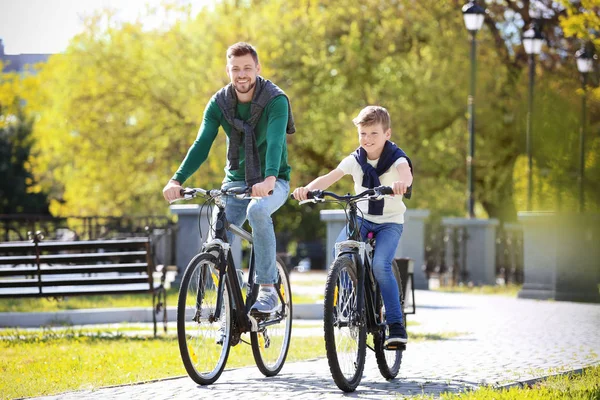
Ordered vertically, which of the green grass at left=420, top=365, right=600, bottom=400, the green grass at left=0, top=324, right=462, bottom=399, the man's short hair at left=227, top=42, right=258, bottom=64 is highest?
the man's short hair at left=227, top=42, right=258, bottom=64

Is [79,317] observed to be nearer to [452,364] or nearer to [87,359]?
[87,359]

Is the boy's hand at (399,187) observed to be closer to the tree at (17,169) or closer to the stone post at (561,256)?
the stone post at (561,256)

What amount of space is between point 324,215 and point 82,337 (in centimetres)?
784

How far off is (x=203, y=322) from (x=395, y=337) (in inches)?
46.9

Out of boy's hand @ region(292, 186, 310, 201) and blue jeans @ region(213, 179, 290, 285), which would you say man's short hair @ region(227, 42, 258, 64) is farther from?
boy's hand @ region(292, 186, 310, 201)

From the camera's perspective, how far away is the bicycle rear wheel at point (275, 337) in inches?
292

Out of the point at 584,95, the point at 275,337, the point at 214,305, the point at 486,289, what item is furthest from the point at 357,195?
the point at 584,95

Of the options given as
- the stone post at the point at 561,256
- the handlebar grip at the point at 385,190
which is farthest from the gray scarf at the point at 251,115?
the stone post at the point at 561,256

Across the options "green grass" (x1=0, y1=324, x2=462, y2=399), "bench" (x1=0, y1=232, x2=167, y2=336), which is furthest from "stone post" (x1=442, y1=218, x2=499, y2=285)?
"bench" (x1=0, y1=232, x2=167, y2=336)

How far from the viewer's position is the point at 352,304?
270 inches

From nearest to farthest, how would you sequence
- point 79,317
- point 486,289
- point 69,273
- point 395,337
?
point 395,337 < point 69,273 < point 79,317 < point 486,289

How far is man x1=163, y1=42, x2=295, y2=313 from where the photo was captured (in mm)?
7141

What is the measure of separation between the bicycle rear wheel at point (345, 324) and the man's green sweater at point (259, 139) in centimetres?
78

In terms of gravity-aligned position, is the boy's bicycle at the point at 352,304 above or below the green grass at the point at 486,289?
above
